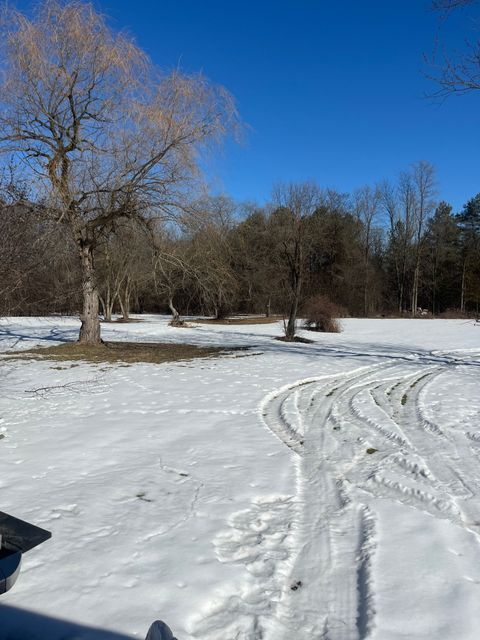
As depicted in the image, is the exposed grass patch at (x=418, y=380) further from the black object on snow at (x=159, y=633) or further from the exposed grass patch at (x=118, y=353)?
the black object on snow at (x=159, y=633)

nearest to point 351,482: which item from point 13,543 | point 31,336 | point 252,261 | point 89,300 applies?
point 13,543

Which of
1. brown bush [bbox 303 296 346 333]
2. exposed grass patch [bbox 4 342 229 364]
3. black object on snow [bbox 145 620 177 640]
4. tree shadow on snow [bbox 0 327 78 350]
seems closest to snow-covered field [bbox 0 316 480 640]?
black object on snow [bbox 145 620 177 640]

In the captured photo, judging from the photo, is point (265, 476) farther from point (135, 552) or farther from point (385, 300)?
point (385, 300)

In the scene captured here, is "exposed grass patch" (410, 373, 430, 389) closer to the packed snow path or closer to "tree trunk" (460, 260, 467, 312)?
the packed snow path

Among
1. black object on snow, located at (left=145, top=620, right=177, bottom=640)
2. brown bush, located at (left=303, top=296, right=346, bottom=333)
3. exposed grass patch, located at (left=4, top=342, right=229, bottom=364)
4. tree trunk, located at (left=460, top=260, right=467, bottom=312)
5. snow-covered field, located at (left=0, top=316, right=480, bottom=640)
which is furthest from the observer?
tree trunk, located at (left=460, top=260, right=467, bottom=312)

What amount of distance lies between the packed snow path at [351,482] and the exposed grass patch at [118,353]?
536 cm

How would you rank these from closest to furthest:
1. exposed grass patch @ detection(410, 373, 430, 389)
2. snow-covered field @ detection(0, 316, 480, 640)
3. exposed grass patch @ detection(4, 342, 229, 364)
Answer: snow-covered field @ detection(0, 316, 480, 640)
exposed grass patch @ detection(410, 373, 430, 389)
exposed grass patch @ detection(4, 342, 229, 364)

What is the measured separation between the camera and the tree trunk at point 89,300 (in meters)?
13.3

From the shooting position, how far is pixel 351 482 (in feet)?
13.8

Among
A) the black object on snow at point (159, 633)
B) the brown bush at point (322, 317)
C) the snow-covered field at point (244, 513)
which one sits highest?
the brown bush at point (322, 317)

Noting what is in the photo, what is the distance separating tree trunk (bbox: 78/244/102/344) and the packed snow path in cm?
735

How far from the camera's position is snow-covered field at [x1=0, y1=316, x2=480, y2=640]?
8.00ft

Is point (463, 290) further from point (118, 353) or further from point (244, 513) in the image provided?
point (244, 513)

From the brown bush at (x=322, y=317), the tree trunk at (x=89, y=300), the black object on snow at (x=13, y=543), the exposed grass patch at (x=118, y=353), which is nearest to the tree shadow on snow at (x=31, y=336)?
the exposed grass patch at (x=118, y=353)
